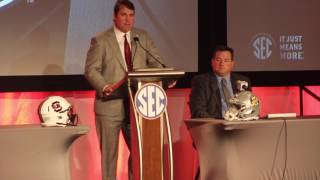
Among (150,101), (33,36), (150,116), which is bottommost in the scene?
(150,116)

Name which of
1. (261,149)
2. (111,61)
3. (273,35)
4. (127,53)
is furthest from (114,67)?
(273,35)

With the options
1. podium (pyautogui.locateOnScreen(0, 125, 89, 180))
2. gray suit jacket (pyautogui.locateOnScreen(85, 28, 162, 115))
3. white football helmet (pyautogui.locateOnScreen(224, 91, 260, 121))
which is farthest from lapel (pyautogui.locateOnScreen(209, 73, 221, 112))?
podium (pyautogui.locateOnScreen(0, 125, 89, 180))

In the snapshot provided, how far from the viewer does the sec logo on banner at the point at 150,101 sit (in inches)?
161

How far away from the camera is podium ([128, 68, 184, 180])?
4090 millimetres

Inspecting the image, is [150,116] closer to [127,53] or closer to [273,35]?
[127,53]

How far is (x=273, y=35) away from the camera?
6.58 m

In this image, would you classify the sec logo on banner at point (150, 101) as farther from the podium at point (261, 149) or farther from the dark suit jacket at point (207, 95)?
the dark suit jacket at point (207, 95)

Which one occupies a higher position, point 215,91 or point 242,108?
point 215,91

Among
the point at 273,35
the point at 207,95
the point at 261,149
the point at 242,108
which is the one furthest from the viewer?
the point at 273,35

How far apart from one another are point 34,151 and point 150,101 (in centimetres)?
89

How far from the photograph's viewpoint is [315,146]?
4609 millimetres

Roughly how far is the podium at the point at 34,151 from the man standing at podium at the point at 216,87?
1.36 metres

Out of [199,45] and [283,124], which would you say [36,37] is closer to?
[199,45]

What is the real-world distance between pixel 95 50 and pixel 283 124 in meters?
1.68
